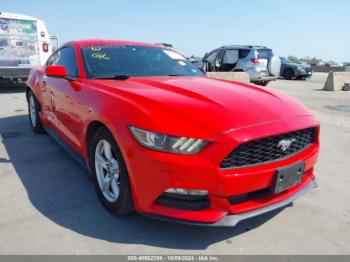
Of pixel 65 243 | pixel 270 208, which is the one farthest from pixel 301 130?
pixel 65 243

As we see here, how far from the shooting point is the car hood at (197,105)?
93.0 inches

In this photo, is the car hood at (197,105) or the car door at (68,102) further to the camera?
the car door at (68,102)

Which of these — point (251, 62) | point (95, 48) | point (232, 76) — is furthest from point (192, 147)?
point (251, 62)

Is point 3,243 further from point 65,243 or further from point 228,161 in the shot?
point 228,161

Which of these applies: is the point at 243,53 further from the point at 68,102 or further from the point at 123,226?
the point at 123,226

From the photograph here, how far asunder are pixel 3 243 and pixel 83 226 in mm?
→ 593

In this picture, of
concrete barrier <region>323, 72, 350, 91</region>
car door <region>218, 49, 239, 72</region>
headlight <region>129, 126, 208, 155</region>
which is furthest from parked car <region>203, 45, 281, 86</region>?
headlight <region>129, 126, 208, 155</region>

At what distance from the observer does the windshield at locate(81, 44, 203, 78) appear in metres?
3.68

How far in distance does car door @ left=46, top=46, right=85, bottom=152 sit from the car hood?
1.36 ft

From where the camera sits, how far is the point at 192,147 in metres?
2.30

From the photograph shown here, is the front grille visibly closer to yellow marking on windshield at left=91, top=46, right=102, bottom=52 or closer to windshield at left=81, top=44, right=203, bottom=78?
windshield at left=81, top=44, right=203, bottom=78

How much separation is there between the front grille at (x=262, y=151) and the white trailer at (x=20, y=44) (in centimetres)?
980

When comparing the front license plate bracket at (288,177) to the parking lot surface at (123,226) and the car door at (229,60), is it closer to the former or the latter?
the parking lot surface at (123,226)

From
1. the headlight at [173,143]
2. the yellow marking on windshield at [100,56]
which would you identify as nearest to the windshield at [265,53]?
the yellow marking on windshield at [100,56]
